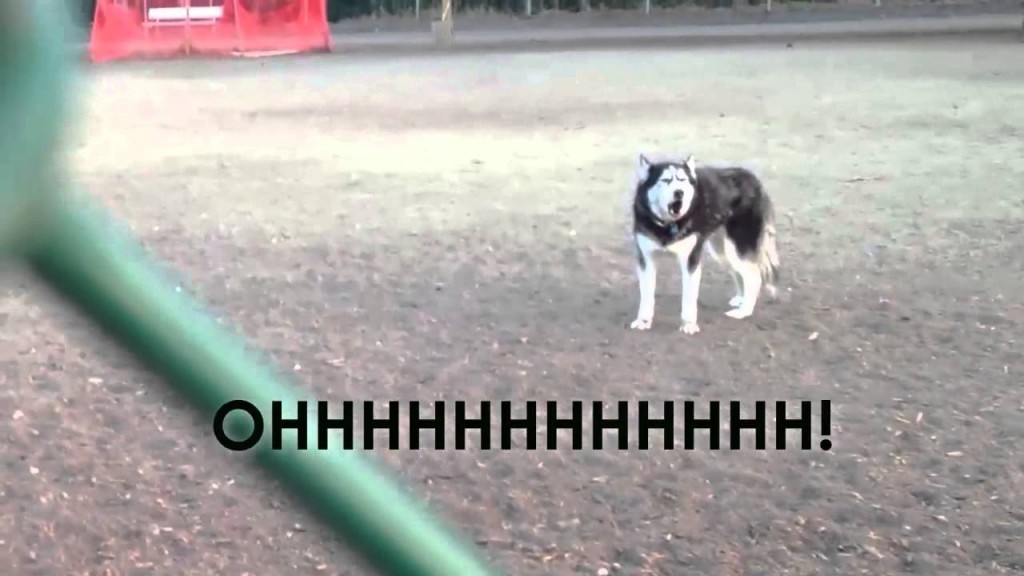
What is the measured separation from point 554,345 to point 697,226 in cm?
74

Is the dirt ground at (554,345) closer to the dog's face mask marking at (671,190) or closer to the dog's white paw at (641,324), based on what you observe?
the dog's white paw at (641,324)

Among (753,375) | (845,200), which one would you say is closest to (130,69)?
(845,200)

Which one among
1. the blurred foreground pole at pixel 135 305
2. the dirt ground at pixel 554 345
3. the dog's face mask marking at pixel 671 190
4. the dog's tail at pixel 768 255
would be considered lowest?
the dirt ground at pixel 554 345

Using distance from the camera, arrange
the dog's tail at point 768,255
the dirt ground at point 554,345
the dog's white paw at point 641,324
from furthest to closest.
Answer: the dog's tail at point 768,255 < the dog's white paw at point 641,324 < the dirt ground at point 554,345

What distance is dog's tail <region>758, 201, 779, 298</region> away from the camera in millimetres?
5754

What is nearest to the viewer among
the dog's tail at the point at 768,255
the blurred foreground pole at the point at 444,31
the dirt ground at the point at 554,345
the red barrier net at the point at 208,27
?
the dirt ground at the point at 554,345

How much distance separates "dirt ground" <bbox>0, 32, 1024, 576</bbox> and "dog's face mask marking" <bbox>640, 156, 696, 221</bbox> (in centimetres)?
54

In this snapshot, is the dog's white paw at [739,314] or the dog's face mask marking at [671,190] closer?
the dog's face mask marking at [671,190]

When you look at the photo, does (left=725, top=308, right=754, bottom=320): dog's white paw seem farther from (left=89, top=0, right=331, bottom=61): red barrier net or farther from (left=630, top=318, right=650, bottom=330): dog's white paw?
(left=89, top=0, right=331, bottom=61): red barrier net

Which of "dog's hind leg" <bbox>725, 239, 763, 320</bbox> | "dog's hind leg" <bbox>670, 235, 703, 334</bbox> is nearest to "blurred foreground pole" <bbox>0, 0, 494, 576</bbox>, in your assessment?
"dog's hind leg" <bbox>670, 235, 703, 334</bbox>

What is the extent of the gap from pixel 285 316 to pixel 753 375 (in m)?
2.14

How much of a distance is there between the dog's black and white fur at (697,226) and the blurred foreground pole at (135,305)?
14.0 feet

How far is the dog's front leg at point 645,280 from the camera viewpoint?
5.45 m

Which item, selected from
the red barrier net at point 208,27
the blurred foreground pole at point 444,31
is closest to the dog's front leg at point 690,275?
the red barrier net at point 208,27
